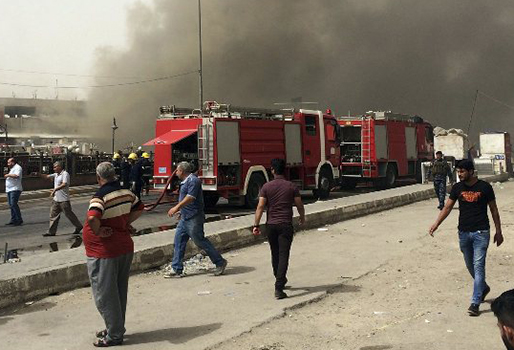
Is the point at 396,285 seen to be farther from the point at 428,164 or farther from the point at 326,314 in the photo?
the point at 428,164

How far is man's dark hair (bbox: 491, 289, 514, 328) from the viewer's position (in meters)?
1.80

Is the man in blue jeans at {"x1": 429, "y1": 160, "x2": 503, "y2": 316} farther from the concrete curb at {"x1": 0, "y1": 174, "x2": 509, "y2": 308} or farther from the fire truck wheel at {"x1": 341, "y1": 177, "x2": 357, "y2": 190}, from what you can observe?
the fire truck wheel at {"x1": 341, "y1": 177, "x2": 357, "y2": 190}

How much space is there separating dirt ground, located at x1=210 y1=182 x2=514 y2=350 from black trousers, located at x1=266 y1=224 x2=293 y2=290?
38 cm

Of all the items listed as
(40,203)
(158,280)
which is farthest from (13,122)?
(158,280)

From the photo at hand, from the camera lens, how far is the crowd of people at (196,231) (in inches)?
154

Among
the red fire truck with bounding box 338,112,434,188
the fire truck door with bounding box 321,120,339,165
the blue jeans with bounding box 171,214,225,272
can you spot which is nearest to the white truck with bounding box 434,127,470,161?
the red fire truck with bounding box 338,112,434,188

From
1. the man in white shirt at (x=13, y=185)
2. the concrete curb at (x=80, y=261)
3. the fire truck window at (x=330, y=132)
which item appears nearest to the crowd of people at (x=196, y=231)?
the concrete curb at (x=80, y=261)

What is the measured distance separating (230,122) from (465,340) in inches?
341

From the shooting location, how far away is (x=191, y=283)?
5891mm

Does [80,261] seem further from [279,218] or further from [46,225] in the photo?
[46,225]

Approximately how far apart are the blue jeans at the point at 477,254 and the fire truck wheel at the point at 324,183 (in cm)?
991

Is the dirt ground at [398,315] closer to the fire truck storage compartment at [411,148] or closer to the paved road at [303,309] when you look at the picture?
the paved road at [303,309]

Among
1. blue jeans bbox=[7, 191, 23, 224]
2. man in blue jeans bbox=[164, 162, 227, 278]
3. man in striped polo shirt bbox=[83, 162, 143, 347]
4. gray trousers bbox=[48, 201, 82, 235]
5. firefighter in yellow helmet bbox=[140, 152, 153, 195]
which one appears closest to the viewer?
man in striped polo shirt bbox=[83, 162, 143, 347]

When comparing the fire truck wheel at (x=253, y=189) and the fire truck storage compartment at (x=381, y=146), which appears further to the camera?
the fire truck storage compartment at (x=381, y=146)
